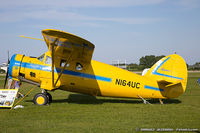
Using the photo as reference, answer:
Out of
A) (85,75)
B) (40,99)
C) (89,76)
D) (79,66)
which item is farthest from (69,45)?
(40,99)

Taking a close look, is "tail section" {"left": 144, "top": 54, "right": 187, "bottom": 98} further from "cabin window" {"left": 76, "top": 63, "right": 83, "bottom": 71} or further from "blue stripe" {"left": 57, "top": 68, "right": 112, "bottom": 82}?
"cabin window" {"left": 76, "top": 63, "right": 83, "bottom": 71}

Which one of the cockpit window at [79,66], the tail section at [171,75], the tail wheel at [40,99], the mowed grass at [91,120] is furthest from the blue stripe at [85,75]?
the tail section at [171,75]

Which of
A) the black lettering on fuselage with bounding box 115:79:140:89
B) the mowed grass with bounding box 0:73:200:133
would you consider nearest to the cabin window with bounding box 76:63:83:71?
the black lettering on fuselage with bounding box 115:79:140:89

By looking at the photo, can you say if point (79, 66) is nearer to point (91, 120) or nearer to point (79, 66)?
point (79, 66)

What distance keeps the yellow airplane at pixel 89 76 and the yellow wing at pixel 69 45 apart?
1.7 inches

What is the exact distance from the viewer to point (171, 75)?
9.62 m

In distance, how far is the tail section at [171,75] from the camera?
31.4ft

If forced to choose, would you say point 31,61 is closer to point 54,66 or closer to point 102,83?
point 54,66

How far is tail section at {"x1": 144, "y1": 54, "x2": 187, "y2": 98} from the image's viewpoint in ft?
31.4

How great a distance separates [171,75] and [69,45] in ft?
16.7

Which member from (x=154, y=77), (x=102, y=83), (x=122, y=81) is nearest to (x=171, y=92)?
(x=154, y=77)

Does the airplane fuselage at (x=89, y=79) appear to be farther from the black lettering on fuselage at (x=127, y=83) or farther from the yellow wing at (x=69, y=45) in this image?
the yellow wing at (x=69, y=45)

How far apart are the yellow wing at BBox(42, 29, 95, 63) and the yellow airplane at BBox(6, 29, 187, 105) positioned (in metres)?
0.04

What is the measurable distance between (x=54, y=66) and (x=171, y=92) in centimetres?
576
